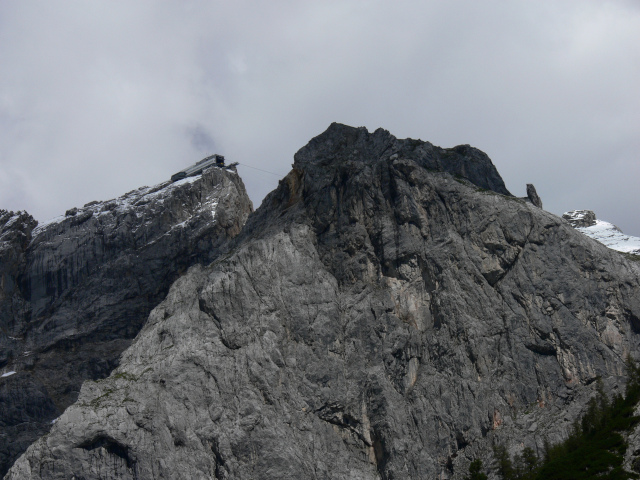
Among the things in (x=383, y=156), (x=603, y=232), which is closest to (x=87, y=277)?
(x=383, y=156)

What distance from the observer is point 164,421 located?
87375mm

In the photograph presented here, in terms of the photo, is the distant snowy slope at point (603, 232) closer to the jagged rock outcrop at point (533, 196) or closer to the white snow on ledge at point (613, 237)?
the white snow on ledge at point (613, 237)

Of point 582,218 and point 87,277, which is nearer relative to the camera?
point 87,277

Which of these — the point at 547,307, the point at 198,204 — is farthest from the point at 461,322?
the point at 198,204

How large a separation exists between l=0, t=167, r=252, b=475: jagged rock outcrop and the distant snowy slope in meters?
82.3

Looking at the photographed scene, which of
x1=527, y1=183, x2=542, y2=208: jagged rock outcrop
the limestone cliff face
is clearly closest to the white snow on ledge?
x1=527, y1=183, x2=542, y2=208: jagged rock outcrop

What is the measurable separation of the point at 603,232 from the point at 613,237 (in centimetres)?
737

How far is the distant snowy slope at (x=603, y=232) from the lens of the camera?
167 metres

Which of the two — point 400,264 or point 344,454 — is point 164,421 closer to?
point 344,454

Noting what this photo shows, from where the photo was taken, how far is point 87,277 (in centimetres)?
14112

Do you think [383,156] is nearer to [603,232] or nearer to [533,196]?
[533,196]

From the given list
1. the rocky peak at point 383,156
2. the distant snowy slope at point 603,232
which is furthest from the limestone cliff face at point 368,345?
the distant snowy slope at point 603,232

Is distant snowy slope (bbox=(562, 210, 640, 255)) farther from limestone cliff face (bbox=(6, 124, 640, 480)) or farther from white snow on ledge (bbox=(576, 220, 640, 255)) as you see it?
limestone cliff face (bbox=(6, 124, 640, 480))

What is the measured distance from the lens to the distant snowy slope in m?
167
